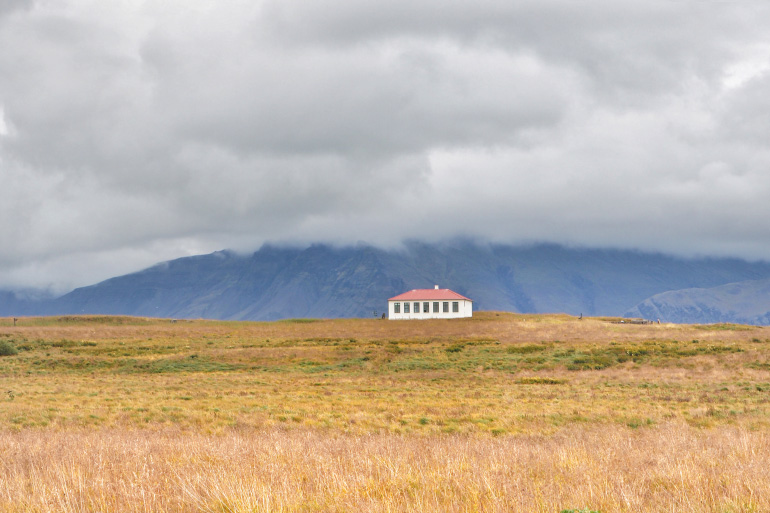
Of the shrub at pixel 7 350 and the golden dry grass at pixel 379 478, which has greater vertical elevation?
the golden dry grass at pixel 379 478

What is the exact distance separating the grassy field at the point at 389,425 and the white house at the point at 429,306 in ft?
190

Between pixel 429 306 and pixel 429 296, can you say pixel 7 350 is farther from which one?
pixel 429 296

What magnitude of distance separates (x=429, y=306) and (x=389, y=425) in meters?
109

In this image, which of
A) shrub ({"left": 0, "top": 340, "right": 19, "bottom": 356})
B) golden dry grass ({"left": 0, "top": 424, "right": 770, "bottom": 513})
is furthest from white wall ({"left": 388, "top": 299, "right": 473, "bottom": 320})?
golden dry grass ({"left": 0, "top": 424, "right": 770, "bottom": 513})

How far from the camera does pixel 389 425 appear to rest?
22.2 meters

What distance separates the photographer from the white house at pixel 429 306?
12950 centimetres

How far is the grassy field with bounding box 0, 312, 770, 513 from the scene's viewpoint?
324 inches

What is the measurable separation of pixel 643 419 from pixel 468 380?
743 inches

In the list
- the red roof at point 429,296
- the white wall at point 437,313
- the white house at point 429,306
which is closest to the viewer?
the white wall at point 437,313

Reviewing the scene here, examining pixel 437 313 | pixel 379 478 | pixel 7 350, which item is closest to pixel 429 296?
pixel 437 313

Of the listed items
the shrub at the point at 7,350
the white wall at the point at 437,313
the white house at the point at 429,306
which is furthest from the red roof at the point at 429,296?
the shrub at the point at 7,350

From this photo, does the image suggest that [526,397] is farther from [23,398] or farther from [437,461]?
[23,398]

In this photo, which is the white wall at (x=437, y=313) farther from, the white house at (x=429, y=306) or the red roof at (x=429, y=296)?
the red roof at (x=429, y=296)

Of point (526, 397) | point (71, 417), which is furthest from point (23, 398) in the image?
point (526, 397)
